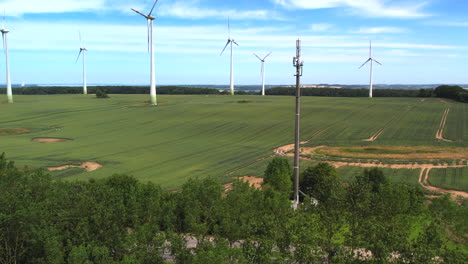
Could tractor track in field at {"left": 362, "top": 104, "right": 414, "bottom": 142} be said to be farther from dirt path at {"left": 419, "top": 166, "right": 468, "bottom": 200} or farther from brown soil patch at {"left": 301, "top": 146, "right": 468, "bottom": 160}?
dirt path at {"left": 419, "top": 166, "right": 468, "bottom": 200}

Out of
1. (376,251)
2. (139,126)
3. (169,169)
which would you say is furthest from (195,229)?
(139,126)

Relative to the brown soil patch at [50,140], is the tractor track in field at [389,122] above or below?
above

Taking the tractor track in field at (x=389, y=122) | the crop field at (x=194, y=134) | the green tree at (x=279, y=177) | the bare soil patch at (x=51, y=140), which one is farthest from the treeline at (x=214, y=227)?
the tractor track in field at (x=389, y=122)

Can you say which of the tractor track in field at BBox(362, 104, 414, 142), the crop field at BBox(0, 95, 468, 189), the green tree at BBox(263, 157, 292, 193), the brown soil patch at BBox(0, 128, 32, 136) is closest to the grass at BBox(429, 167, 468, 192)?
the crop field at BBox(0, 95, 468, 189)

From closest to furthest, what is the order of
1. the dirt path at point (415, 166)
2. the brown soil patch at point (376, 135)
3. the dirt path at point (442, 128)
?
the dirt path at point (415, 166), the brown soil patch at point (376, 135), the dirt path at point (442, 128)

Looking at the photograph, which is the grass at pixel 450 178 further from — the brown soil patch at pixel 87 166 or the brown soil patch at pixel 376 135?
the brown soil patch at pixel 87 166

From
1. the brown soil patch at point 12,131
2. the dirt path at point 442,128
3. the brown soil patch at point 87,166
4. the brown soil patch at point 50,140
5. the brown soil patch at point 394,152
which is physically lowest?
the brown soil patch at point 87,166
